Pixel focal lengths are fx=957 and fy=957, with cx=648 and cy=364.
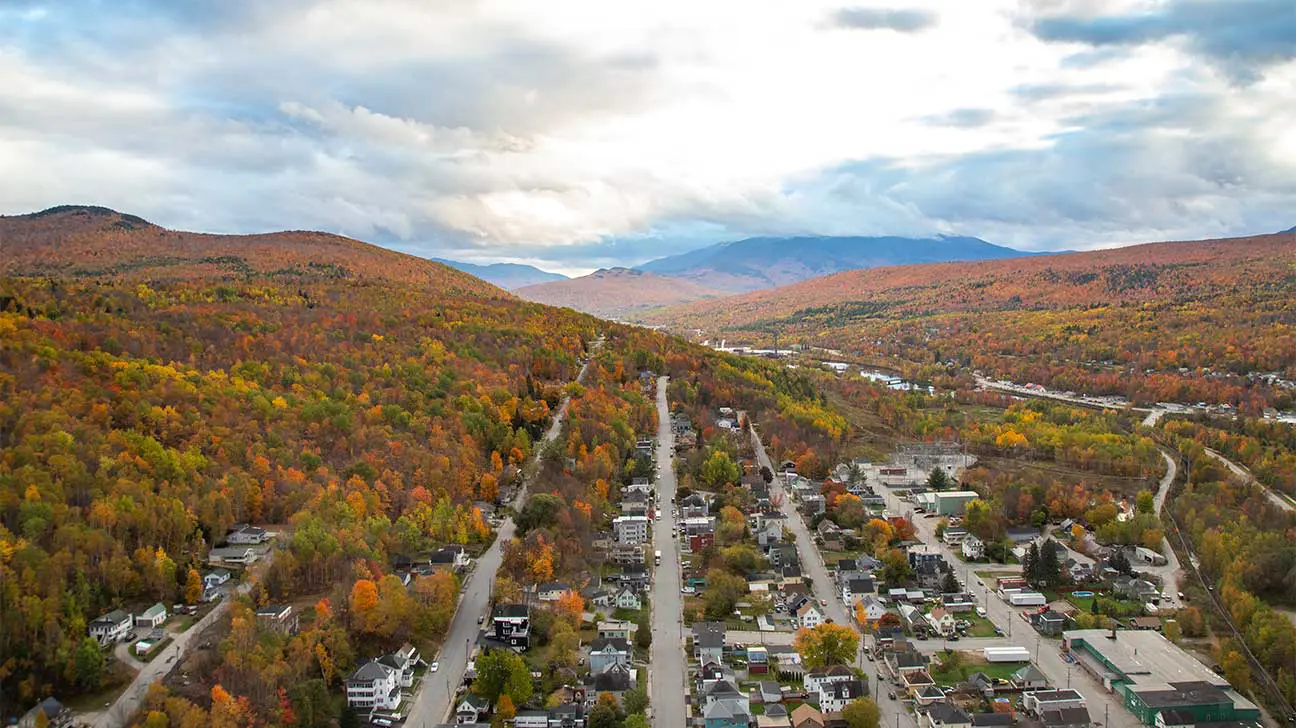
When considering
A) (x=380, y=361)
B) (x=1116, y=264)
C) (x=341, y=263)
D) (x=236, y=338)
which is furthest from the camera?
(x=1116, y=264)

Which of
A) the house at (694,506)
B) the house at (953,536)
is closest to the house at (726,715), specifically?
the house at (694,506)

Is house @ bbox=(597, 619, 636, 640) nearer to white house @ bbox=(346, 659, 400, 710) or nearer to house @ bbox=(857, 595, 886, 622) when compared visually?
white house @ bbox=(346, 659, 400, 710)

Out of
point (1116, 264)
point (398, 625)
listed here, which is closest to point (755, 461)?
point (398, 625)

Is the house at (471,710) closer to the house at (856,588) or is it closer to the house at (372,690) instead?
the house at (372,690)

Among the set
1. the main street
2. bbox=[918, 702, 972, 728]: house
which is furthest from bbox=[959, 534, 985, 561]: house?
bbox=[918, 702, 972, 728]: house

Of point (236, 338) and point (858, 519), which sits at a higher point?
point (236, 338)

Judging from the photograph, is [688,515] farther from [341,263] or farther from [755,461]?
[341,263]

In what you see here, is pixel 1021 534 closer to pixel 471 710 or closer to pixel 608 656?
pixel 608 656
